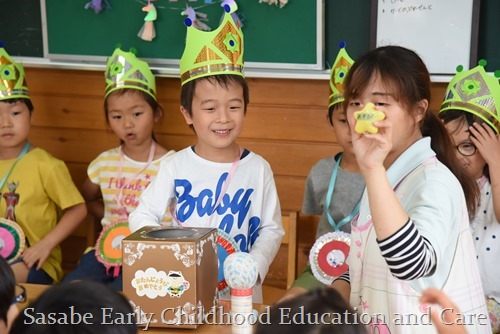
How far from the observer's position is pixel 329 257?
241cm

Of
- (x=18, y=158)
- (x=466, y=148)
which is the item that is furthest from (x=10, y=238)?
(x=466, y=148)

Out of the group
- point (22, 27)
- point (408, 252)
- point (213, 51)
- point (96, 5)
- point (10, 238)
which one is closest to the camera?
point (408, 252)

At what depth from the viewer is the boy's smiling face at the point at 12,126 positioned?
2.92 metres

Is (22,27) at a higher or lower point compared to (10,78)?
higher

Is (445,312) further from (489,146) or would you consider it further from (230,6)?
(230,6)

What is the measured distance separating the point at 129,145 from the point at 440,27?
1.29 meters

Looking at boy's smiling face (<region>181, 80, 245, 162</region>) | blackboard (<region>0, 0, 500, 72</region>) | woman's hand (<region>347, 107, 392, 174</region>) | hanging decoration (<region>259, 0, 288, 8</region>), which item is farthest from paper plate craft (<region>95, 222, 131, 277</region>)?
woman's hand (<region>347, 107, 392, 174</region>)

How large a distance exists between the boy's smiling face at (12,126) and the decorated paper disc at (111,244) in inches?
20.9

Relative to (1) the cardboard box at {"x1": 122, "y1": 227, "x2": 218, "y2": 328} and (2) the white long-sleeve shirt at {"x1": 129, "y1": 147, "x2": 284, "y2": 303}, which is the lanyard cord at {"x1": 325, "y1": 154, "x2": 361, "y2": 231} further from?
(1) the cardboard box at {"x1": 122, "y1": 227, "x2": 218, "y2": 328}

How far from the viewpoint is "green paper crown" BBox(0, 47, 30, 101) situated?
2895 millimetres

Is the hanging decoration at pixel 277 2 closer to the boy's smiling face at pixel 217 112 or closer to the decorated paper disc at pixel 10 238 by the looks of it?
the boy's smiling face at pixel 217 112

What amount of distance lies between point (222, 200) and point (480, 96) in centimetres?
94

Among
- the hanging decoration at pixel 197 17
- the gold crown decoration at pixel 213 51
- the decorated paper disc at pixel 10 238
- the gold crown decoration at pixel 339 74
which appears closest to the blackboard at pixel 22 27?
the hanging decoration at pixel 197 17

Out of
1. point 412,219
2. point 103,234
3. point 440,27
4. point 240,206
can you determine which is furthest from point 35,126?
point 412,219
